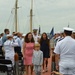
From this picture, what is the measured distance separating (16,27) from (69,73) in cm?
3123

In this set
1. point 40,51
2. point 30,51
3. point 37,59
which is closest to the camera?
point 37,59

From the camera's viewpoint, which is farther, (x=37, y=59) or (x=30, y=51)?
(x=30, y=51)

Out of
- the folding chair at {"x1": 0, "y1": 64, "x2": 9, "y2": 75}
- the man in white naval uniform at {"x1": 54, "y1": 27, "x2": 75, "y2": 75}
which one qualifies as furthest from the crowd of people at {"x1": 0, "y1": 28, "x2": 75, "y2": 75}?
the folding chair at {"x1": 0, "y1": 64, "x2": 9, "y2": 75}

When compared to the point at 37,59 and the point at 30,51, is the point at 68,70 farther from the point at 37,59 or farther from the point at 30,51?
the point at 30,51

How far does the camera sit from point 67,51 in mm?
7539

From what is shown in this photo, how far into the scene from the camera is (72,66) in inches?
299

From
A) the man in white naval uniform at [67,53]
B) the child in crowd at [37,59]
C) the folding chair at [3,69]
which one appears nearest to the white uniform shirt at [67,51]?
the man in white naval uniform at [67,53]

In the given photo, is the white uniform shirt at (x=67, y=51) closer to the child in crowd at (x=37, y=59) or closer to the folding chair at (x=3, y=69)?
the folding chair at (x=3, y=69)

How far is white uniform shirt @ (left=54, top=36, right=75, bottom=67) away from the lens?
7.54 metres

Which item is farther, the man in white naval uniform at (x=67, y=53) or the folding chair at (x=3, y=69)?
the folding chair at (x=3, y=69)

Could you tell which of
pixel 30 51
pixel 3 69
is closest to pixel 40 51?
pixel 30 51

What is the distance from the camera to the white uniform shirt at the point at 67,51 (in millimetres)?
7535

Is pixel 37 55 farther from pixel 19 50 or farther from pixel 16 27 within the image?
pixel 16 27

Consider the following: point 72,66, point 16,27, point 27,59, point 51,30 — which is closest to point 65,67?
point 72,66
